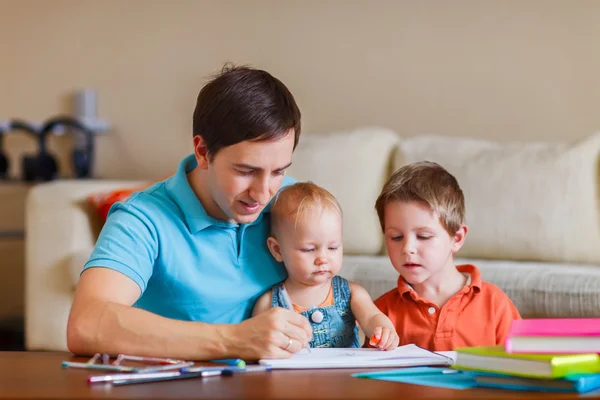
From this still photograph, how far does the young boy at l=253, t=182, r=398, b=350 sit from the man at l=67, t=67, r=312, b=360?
0.05m

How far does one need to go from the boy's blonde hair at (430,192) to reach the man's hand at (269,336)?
47cm

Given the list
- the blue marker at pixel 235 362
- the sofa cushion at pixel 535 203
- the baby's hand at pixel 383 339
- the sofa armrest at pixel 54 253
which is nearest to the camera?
the blue marker at pixel 235 362

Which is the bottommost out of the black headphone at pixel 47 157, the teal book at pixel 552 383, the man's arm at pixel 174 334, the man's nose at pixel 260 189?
the teal book at pixel 552 383

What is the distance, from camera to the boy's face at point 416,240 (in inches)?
60.4

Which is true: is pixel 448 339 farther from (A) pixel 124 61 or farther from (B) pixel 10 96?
(B) pixel 10 96

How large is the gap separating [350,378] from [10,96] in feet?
13.0

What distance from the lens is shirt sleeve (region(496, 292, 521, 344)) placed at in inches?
61.2

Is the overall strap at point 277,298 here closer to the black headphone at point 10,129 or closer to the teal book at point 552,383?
the teal book at point 552,383

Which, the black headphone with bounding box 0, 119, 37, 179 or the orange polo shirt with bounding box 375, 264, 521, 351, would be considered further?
the black headphone with bounding box 0, 119, 37, 179

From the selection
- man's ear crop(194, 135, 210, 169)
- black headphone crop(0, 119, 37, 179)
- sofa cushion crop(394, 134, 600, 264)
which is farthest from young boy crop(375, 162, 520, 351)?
black headphone crop(0, 119, 37, 179)

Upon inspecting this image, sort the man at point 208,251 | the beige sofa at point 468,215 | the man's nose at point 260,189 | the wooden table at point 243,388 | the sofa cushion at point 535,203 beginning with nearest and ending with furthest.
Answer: the wooden table at point 243,388 → the man at point 208,251 → the man's nose at point 260,189 → the beige sofa at point 468,215 → the sofa cushion at point 535,203

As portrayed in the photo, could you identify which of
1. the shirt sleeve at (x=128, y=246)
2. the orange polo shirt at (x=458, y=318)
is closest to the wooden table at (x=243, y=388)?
the shirt sleeve at (x=128, y=246)

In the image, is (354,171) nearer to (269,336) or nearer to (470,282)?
(470,282)

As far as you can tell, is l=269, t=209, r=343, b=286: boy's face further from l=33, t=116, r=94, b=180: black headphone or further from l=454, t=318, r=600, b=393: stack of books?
l=33, t=116, r=94, b=180: black headphone
